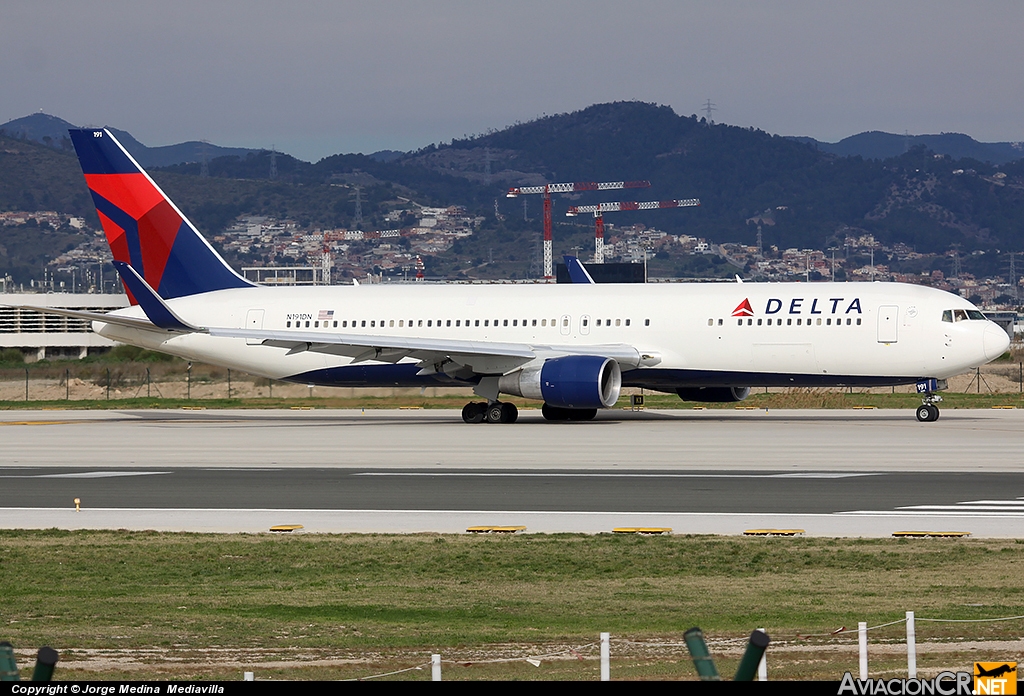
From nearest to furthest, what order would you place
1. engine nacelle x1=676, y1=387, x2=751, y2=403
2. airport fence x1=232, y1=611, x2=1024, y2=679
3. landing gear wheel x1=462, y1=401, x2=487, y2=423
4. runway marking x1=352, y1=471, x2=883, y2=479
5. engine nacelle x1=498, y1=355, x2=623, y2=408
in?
airport fence x1=232, y1=611, x2=1024, y2=679 < runway marking x1=352, y1=471, x2=883, y2=479 < engine nacelle x1=498, y1=355, x2=623, y2=408 < landing gear wheel x1=462, y1=401, x2=487, y2=423 < engine nacelle x1=676, y1=387, x2=751, y2=403

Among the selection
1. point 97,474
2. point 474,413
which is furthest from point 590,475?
point 474,413

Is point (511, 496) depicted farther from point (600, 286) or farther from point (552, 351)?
point (600, 286)

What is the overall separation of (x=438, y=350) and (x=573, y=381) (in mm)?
4239

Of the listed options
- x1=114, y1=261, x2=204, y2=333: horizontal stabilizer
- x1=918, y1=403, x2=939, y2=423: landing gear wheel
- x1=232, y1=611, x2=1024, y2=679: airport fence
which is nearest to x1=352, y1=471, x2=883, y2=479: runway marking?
x1=232, y1=611, x2=1024, y2=679: airport fence

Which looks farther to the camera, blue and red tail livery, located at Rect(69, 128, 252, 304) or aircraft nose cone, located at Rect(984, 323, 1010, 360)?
blue and red tail livery, located at Rect(69, 128, 252, 304)

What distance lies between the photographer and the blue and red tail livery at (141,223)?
47375 mm

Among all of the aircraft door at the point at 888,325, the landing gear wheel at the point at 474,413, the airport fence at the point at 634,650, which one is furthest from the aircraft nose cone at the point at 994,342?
the airport fence at the point at 634,650

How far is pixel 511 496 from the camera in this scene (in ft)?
78.1

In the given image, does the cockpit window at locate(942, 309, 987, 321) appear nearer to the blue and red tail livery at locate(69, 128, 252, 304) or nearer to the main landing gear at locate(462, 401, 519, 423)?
the main landing gear at locate(462, 401, 519, 423)

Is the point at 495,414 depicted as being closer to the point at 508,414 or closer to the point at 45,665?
the point at 508,414

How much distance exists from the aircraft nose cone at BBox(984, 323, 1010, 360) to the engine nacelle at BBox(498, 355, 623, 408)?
1042 centimetres

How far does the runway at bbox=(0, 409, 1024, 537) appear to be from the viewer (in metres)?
20.9

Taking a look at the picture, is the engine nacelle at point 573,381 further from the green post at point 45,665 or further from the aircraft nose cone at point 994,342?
the green post at point 45,665

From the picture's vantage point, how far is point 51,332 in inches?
5487
